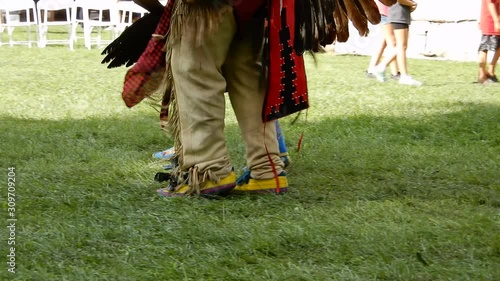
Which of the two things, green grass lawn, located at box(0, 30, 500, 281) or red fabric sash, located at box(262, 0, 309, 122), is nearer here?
green grass lawn, located at box(0, 30, 500, 281)

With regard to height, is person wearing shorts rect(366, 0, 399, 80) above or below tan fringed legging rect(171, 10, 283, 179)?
below

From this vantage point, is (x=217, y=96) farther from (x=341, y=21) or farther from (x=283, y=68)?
(x=341, y=21)

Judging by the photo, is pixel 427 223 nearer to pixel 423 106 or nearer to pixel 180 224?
pixel 180 224

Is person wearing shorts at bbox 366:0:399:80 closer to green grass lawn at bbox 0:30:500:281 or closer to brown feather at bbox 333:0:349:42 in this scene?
green grass lawn at bbox 0:30:500:281

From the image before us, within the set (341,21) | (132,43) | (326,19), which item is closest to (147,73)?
(132,43)

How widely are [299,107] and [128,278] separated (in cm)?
175

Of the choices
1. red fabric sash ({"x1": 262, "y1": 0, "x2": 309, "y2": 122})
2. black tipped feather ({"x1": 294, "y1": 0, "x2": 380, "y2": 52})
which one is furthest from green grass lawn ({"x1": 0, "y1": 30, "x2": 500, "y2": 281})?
black tipped feather ({"x1": 294, "y1": 0, "x2": 380, "y2": 52})

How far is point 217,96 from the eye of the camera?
15.0 feet

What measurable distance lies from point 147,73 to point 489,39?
8479 mm

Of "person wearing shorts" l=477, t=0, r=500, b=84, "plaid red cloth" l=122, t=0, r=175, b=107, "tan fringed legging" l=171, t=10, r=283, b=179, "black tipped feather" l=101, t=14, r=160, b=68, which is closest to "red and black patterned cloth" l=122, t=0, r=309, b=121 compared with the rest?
"plaid red cloth" l=122, t=0, r=175, b=107

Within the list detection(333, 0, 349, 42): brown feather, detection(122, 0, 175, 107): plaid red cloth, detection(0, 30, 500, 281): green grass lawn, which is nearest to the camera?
detection(0, 30, 500, 281): green grass lawn

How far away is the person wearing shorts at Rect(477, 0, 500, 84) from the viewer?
12094 millimetres

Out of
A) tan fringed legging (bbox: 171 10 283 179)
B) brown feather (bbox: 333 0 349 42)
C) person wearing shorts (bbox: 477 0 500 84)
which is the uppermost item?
brown feather (bbox: 333 0 349 42)

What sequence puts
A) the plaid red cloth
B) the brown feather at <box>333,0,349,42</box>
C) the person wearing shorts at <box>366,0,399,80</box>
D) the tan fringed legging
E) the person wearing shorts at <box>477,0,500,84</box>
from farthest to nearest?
the person wearing shorts at <box>477,0,500,84</box>
the person wearing shorts at <box>366,0,399,80</box>
the brown feather at <box>333,0,349,42</box>
the plaid red cloth
the tan fringed legging
